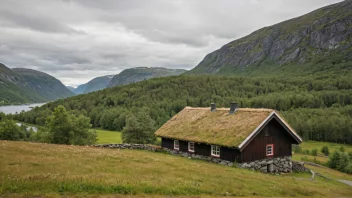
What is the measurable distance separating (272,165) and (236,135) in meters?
6.02

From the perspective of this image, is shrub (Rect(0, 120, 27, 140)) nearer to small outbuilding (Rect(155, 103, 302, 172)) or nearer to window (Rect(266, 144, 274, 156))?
small outbuilding (Rect(155, 103, 302, 172))

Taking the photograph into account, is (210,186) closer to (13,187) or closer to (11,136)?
(13,187)

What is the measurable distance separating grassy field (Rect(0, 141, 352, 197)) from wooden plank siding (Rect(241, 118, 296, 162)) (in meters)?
9.77

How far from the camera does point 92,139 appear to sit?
219 feet

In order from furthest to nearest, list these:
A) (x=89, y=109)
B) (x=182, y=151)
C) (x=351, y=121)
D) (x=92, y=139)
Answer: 1. (x=89, y=109)
2. (x=351, y=121)
3. (x=92, y=139)
4. (x=182, y=151)

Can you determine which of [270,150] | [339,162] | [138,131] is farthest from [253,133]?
[138,131]

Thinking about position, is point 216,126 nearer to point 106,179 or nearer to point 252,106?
point 106,179

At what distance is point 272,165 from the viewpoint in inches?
1292

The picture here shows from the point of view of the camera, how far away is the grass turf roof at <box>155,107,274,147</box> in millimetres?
31108

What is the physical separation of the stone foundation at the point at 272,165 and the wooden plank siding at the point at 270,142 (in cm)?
43

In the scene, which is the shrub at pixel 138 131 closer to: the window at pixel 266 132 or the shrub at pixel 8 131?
the shrub at pixel 8 131

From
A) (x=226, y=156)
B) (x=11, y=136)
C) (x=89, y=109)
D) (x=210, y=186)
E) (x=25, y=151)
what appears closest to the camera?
(x=210, y=186)

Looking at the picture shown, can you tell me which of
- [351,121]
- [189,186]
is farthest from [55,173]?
[351,121]

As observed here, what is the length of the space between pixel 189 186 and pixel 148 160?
8193mm
